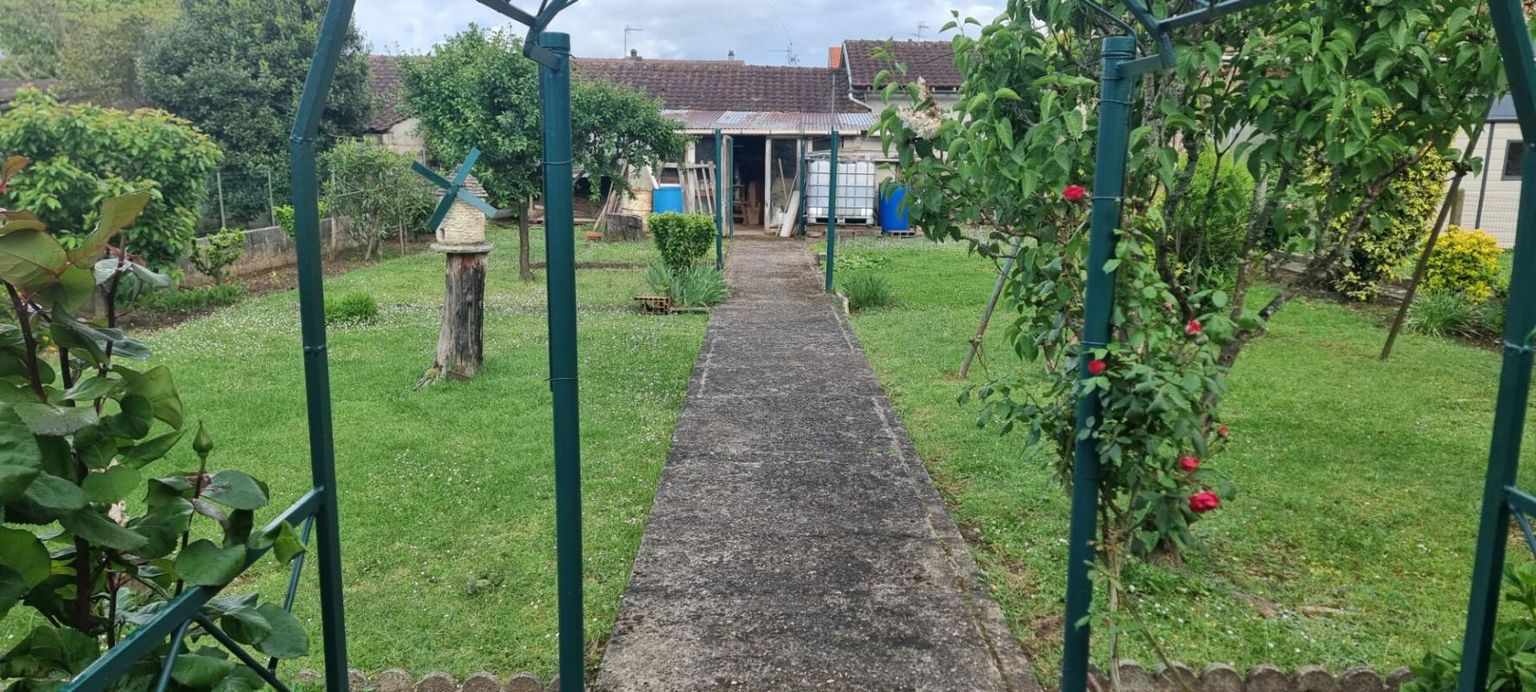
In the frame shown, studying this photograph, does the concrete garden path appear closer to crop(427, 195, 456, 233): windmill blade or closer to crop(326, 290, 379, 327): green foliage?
crop(427, 195, 456, 233): windmill blade

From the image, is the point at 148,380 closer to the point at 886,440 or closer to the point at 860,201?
the point at 886,440

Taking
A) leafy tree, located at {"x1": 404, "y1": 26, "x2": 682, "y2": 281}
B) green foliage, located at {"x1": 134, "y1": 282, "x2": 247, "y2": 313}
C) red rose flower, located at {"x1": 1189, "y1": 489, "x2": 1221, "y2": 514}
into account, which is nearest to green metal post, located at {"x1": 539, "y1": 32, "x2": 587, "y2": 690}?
red rose flower, located at {"x1": 1189, "y1": 489, "x2": 1221, "y2": 514}

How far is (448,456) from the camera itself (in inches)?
223

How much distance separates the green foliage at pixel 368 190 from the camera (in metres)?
15.5

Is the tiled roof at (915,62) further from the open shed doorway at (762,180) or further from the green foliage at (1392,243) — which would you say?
the green foliage at (1392,243)

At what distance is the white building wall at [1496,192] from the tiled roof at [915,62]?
30.4 feet

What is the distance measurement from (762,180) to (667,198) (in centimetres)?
320

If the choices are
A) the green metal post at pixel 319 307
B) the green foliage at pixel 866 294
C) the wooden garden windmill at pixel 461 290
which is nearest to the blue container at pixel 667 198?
the green foliage at pixel 866 294

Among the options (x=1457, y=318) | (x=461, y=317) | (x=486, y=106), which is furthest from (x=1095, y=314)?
(x=486, y=106)

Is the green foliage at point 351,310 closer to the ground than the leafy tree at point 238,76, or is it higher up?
closer to the ground

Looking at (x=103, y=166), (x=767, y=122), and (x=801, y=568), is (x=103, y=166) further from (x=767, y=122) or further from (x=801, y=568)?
(x=767, y=122)

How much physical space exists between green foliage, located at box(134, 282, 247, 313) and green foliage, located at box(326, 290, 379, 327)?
69.5 inches

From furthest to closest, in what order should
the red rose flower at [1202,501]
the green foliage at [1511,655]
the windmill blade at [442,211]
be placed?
the windmill blade at [442,211], the red rose flower at [1202,501], the green foliage at [1511,655]

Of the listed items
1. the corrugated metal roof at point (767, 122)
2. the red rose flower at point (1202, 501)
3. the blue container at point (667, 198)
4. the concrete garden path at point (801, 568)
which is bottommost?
the concrete garden path at point (801, 568)
